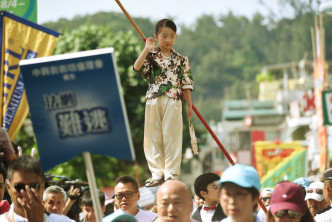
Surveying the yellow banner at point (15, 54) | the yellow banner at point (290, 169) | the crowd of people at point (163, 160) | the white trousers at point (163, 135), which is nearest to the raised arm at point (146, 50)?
the crowd of people at point (163, 160)

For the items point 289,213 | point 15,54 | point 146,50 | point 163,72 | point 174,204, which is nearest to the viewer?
point 289,213

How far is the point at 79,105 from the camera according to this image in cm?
670

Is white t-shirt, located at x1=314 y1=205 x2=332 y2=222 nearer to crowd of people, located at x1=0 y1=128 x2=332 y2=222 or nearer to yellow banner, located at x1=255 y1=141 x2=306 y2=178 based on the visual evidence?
crowd of people, located at x1=0 y1=128 x2=332 y2=222

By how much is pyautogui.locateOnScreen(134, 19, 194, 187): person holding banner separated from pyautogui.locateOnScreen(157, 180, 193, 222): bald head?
2.79 metres

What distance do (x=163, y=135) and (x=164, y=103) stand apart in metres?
0.38

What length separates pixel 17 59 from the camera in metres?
12.7

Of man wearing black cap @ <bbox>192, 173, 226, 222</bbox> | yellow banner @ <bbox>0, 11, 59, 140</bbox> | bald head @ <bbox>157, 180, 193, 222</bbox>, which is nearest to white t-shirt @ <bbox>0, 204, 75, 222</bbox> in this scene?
bald head @ <bbox>157, 180, 193, 222</bbox>

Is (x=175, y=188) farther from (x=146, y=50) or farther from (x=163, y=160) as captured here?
(x=163, y=160)

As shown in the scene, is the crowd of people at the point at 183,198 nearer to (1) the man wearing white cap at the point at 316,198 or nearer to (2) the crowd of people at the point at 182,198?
(2) the crowd of people at the point at 182,198

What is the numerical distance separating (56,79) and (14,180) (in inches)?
33.5

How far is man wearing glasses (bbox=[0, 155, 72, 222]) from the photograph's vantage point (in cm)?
668

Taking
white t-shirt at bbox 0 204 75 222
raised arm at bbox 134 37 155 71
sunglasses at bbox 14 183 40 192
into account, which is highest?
raised arm at bbox 134 37 155 71

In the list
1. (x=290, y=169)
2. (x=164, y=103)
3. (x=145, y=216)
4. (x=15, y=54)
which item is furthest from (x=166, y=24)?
(x=290, y=169)

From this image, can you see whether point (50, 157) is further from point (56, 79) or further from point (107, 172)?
point (107, 172)
